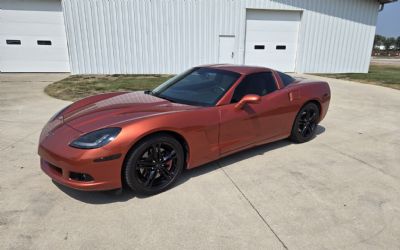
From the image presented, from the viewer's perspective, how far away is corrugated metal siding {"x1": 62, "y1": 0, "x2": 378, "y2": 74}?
12.1m

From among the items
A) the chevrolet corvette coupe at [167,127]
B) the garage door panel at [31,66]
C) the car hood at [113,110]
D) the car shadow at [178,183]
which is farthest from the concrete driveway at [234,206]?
the garage door panel at [31,66]

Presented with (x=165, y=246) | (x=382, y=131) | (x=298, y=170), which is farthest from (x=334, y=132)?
(x=165, y=246)

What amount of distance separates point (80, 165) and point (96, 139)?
273mm

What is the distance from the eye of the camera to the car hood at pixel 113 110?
2951 millimetres

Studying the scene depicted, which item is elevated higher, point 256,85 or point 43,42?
point 43,42

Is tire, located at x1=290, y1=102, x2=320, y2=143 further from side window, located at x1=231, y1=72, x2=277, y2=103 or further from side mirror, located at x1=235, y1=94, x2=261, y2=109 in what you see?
side mirror, located at x1=235, y1=94, x2=261, y2=109

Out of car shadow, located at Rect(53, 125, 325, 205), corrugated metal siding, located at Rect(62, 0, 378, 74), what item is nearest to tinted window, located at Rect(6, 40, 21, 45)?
corrugated metal siding, located at Rect(62, 0, 378, 74)

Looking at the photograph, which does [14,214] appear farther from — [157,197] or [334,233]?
[334,233]

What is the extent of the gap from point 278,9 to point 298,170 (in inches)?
460

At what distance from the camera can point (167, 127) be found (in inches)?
119

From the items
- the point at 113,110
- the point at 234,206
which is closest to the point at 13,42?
the point at 113,110

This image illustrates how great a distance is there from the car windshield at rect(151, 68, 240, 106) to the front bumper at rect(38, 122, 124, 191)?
123 cm

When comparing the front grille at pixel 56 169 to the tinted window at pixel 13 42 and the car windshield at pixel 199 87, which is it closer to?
the car windshield at pixel 199 87

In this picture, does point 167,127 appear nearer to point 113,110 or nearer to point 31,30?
point 113,110
